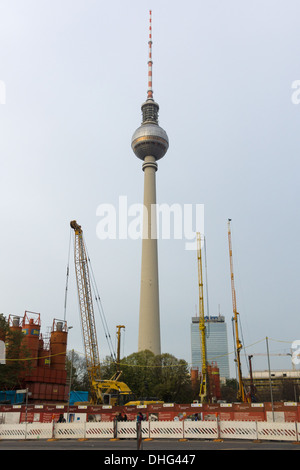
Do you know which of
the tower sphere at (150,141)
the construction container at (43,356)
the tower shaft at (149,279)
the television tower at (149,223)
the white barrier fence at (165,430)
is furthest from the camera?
the tower sphere at (150,141)

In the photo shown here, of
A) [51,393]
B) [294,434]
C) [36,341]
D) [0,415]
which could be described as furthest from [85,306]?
[294,434]

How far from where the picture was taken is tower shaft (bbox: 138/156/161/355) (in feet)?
340

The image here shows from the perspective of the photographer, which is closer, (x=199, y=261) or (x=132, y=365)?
(x=132, y=365)

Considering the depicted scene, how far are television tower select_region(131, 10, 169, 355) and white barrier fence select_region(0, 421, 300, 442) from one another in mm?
76704

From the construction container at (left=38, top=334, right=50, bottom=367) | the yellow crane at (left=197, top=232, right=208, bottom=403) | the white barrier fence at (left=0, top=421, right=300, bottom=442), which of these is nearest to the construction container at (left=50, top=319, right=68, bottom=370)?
the construction container at (left=38, top=334, right=50, bottom=367)

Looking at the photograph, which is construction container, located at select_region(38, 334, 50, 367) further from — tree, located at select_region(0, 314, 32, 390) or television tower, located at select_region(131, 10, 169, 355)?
television tower, located at select_region(131, 10, 169, 355)

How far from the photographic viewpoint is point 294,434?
22328 millimetres

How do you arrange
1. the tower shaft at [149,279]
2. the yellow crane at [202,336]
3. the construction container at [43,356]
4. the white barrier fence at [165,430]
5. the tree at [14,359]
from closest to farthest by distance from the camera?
the white barrier fence at [165,430], the tree at [14,359], the construction container at [43,356], the yellow crane at [202,336], the tower shaft at [149,279]

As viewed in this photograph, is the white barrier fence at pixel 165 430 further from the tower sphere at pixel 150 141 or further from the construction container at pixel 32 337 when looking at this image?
the tower sphere at pixel 150 141

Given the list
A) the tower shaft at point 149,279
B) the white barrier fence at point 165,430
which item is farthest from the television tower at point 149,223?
the white barrier fence at point 165,430

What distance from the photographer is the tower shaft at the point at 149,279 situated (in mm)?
103500

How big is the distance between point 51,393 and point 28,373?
5907mm

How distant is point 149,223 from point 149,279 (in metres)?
18.1
